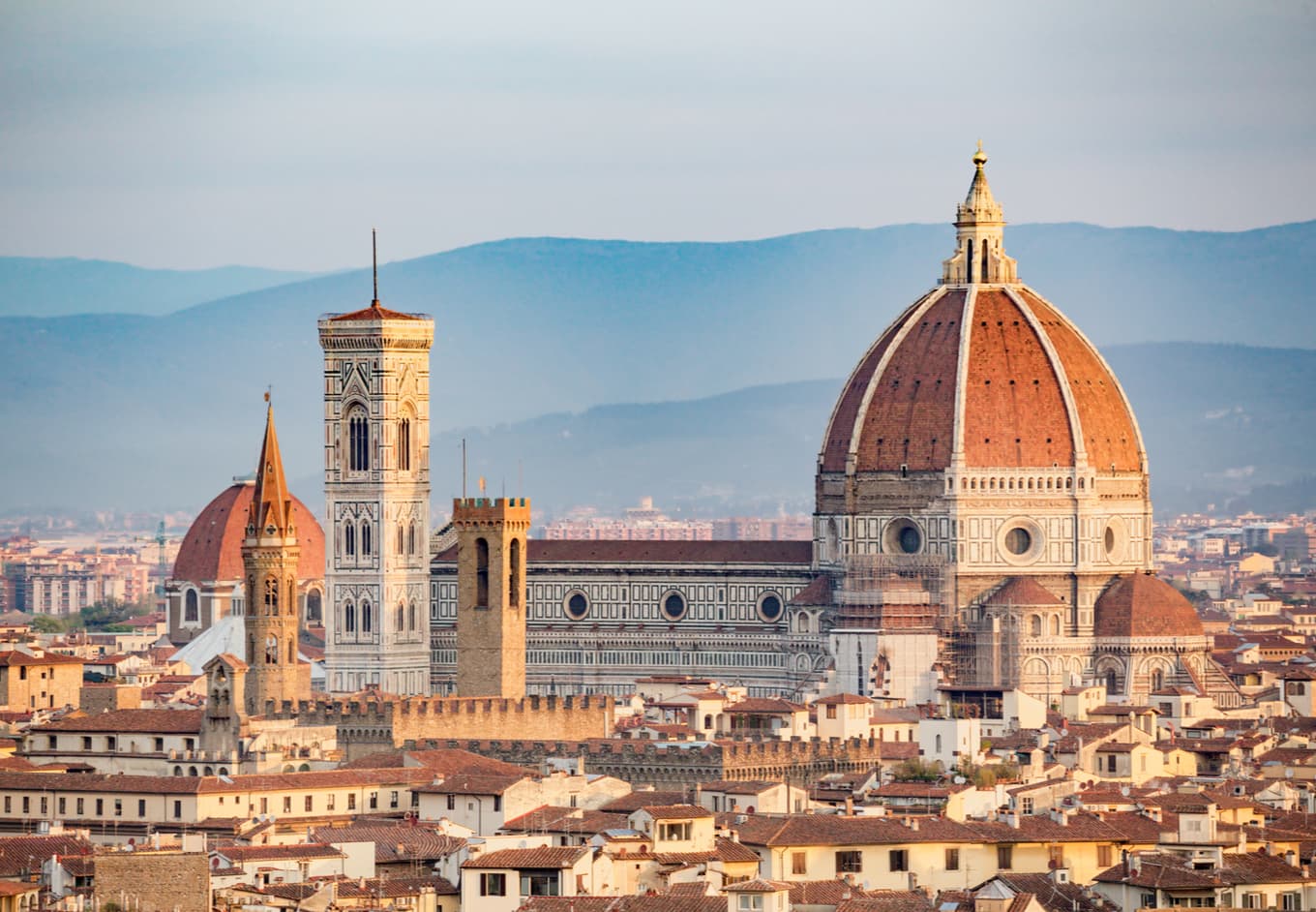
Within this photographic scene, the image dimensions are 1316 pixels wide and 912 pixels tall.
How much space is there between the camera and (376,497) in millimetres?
138750

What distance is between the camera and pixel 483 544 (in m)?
125

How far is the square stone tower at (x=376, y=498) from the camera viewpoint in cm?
13762

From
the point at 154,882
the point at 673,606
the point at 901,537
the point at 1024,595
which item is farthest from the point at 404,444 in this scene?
the point at 154,882

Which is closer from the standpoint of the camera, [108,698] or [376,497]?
[108,698]

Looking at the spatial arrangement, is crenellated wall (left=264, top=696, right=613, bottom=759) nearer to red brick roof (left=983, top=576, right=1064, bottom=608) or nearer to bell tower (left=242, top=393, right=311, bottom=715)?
bell tower (left=242, top=393, right=311, bottom=715)

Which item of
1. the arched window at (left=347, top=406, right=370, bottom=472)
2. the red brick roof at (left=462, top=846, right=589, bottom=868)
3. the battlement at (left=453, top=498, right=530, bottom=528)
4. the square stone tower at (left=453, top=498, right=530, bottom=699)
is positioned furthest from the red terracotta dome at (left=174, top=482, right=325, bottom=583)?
the red brick roof at (left=462, top=846, right=589, bottom=868)

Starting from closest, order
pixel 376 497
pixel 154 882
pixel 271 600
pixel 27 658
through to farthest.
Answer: pixel 154 882, pixel 271 600, pixel 27 658, pixel 376 497

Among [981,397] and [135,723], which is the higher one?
[981,397]

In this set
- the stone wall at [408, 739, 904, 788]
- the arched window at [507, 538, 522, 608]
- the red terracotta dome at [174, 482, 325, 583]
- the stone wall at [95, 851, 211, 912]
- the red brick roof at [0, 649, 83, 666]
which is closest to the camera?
the stone wall at [95, 851, 211, 912]

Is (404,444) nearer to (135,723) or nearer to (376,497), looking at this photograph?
(376,497)

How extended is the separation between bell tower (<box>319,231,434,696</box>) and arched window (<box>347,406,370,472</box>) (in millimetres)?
→ 30

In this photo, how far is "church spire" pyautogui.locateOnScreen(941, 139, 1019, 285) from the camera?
14875cm

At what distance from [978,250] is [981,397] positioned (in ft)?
27.3

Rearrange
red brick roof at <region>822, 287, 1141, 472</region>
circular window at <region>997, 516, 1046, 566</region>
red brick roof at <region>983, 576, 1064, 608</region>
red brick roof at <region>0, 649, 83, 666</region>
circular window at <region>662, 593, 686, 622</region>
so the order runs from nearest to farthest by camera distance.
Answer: red brick roof at <region>0, 649, 83, 666</region>
red brick roof at <region>983, 576, 1064, 608</region>
circular window at <region>997, 516, 1046, 566</region>
red brick roof at <region>822, 287, 1141, 472</region>
circular window at <region>662, 593, 686, 622</region>
